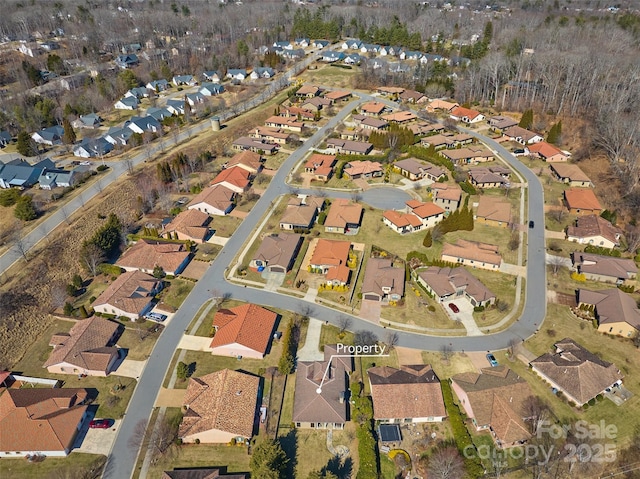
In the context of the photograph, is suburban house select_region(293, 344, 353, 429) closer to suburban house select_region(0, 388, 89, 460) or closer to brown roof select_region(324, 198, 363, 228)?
suburban house select_region(0, 388, 89, 460)

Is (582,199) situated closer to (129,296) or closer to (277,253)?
(277,253)

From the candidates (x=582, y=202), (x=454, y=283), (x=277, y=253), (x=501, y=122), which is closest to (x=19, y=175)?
(x=277, y=253)

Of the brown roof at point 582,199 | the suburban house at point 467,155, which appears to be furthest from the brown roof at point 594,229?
the suburban house at point 467,155

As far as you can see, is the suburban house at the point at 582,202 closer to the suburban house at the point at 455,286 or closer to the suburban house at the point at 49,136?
the suburban house at the point at 455,286

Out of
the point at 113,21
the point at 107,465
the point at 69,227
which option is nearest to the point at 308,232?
the point at 69,227

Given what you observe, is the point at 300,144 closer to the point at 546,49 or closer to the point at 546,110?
the point at 546,110

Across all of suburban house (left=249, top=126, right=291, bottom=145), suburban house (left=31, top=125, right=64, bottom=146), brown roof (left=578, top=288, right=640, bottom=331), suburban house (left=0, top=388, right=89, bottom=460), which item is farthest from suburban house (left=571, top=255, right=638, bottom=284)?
suburban house (left=31, top=125, right=64, bottom=146)
